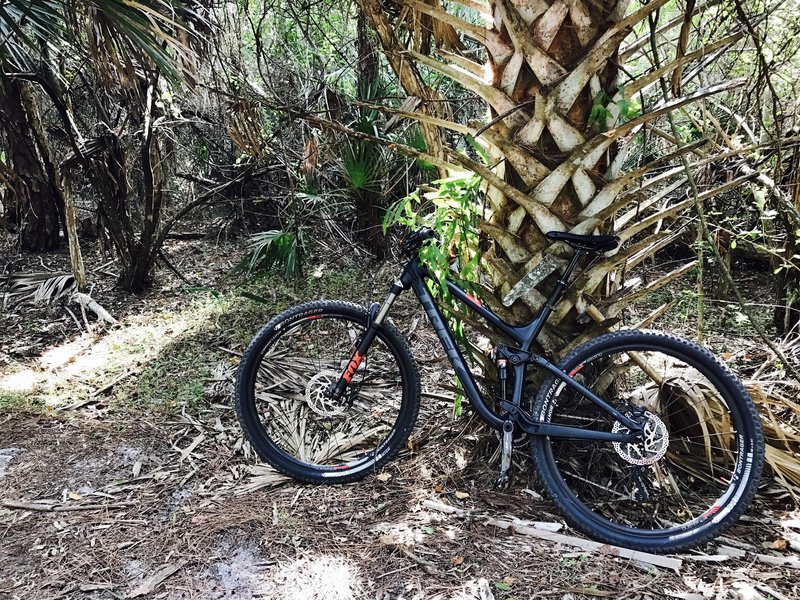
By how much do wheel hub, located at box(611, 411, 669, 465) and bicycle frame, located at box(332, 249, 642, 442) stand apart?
0.11 feet

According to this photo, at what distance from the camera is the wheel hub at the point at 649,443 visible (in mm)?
2238

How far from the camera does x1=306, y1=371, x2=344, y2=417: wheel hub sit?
2848mm

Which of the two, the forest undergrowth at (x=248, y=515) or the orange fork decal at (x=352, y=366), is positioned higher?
the orange fork decal at (x=352, y=366)

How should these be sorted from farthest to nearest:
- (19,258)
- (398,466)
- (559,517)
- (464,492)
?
(19,258) < (398,466) < (464,492) < (559,517)

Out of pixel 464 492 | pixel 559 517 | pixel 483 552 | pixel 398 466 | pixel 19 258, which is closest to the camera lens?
pixel 483 552

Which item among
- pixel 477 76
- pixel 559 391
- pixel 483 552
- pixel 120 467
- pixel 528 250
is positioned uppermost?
pixel 477 76

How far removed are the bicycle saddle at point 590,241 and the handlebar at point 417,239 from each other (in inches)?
21.3

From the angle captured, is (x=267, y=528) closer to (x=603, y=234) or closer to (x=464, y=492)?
(x=464, y=492)

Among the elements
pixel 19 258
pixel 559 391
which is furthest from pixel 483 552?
pixel 19 258

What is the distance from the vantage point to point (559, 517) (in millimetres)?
2271

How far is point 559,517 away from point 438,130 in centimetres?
181

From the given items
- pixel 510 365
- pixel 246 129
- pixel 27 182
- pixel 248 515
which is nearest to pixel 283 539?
pixel 248 515

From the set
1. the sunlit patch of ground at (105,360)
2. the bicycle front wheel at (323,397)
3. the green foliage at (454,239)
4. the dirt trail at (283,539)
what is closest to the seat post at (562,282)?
the green foliage at (454,239)

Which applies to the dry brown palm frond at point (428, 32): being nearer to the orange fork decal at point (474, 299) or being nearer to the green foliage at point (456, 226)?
the green foliage at point (456, 226)
